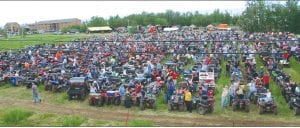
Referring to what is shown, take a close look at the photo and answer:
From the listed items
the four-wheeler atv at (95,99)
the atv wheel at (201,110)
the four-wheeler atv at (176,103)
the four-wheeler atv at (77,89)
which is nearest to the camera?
the atv wheel at (201,110)

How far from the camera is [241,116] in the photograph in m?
26.5

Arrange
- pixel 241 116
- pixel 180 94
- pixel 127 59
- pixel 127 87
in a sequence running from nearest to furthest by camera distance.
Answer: pixel 241 116 → pixel 180 94 → pixel 127 87 → pixel 127 59

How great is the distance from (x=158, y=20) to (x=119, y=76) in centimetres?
10923

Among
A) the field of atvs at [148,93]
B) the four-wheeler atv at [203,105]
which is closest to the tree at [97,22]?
the field of atvs at [148,93]

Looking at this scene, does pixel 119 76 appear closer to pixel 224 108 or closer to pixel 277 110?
pixel 224 108

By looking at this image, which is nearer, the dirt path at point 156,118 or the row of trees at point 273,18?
the dirt path at point 156,118

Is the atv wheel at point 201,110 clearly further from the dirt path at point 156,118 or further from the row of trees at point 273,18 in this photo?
the row of trees at point 273,18

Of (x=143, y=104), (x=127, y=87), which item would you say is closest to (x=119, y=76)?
(x=127, y=87)

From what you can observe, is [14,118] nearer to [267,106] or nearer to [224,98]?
[224,98]

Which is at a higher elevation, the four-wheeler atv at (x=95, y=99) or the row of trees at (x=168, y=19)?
the row of trees at (x=168, y=19)

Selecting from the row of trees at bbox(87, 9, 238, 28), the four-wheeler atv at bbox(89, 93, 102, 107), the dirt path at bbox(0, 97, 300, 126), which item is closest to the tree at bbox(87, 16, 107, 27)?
the row of trees at bbox(87, 9, 238, 28)

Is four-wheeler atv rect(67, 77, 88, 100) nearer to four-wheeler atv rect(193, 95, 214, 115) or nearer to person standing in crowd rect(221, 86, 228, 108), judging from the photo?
four-wheeler atv rect(193, 95, 214, 115)

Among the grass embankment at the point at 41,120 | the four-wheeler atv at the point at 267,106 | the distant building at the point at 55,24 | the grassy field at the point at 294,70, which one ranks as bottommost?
the grass embankment at the point at 41,120

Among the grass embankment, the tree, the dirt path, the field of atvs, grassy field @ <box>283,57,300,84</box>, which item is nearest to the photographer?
the grass embankment
